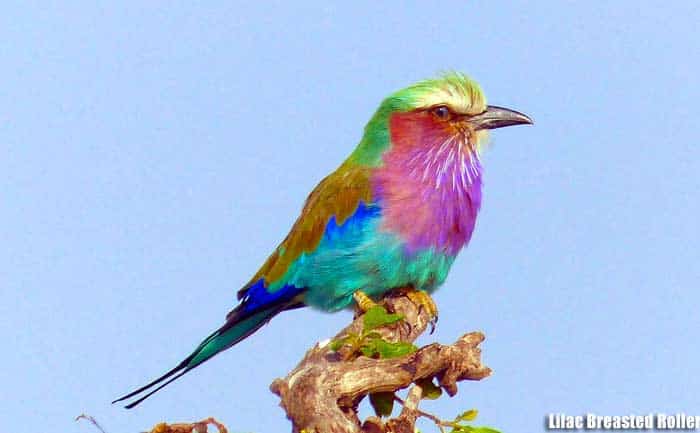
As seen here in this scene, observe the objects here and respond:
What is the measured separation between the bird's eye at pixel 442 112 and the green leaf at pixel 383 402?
167cm

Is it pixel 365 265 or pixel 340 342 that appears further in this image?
pixel 365 265

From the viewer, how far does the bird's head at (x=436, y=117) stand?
5.18 metres

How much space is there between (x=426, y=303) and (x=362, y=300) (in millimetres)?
325

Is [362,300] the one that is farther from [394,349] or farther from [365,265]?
[394,349]

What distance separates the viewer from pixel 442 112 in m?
5.22

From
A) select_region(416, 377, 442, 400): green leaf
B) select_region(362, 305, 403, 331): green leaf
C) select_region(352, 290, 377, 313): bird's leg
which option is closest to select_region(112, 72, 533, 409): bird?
select_region(352, 290, 377, 313): bird's leg

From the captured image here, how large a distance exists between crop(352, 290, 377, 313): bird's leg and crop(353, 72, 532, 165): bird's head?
2.15ft

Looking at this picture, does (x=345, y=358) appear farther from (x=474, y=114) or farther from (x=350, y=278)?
(x=474, y=114)

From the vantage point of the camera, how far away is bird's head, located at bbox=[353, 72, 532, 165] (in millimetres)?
5176

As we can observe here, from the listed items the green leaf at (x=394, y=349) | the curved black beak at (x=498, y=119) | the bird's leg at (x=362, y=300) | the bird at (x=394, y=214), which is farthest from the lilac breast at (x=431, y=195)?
the green leaf at (x=394, y=349)

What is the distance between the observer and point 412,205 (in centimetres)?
505

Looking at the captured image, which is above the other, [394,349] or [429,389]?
[394,349]

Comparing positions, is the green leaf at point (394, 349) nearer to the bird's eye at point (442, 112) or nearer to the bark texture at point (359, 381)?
the bark texture at point (359, 381)

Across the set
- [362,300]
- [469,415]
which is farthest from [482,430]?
[362,300]
